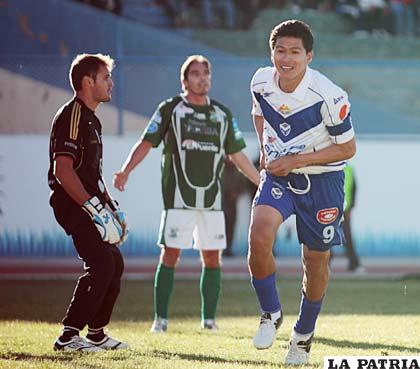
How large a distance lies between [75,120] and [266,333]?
174 centimetres

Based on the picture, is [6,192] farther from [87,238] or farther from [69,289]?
[87,238]

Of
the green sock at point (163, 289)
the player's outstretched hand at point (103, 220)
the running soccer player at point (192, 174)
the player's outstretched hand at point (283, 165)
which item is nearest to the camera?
the player's outstretched hand at point (283, 165)

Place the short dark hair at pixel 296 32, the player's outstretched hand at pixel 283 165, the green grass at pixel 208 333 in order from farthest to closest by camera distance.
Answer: the green grass at pixel 208 333
the short dark hair at pixel 296 32
the player's outstretched hand at pixel 283 165

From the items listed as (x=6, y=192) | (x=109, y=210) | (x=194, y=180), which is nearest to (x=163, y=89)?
(x=6, y=192)

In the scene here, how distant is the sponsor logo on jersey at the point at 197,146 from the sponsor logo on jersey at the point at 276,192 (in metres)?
2.61

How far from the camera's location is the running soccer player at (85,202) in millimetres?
7172

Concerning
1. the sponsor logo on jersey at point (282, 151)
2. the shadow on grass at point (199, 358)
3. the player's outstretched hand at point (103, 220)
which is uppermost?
the sponsor logo on jersey at point (282, 151)

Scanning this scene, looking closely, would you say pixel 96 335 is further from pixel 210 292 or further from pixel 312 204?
pixel 210 292

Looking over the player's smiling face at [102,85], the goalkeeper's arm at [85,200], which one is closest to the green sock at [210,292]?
Answer: the goalkeeper's arm at [85,200]

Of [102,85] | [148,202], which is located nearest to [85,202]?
[102,85]

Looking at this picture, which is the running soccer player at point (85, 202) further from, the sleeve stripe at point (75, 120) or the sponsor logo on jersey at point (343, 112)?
the sponsor logo on jersey at point (343, 112)

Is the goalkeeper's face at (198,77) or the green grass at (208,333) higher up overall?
the goalkeeper's face at (198,77)

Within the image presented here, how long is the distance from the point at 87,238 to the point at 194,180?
2.21 meters

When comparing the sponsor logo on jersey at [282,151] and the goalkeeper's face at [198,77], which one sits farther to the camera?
the goalkeeper's face at [198,77]
